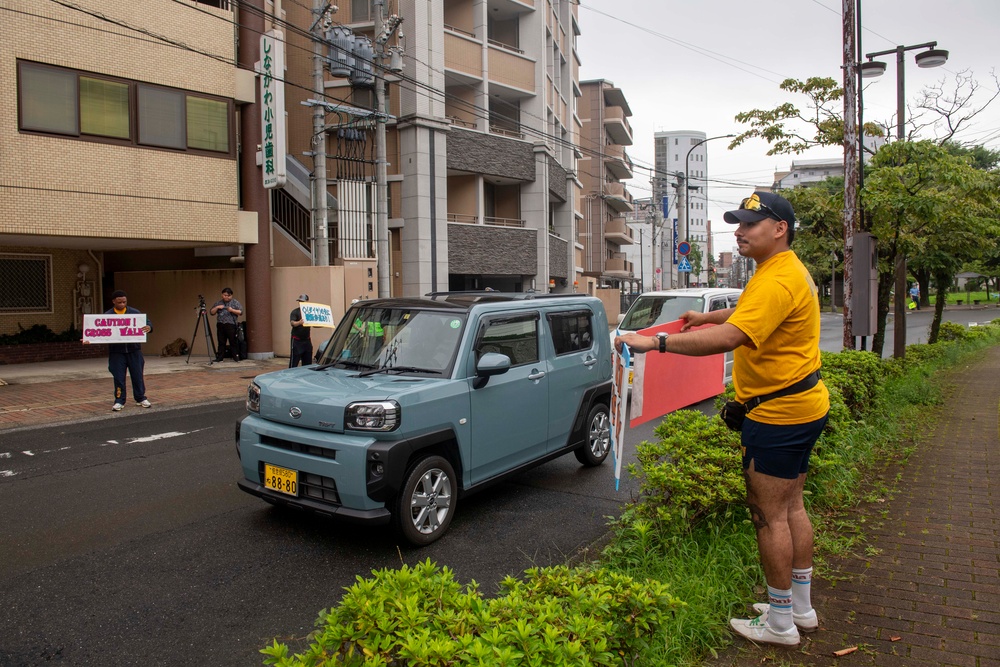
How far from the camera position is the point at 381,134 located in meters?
17.2

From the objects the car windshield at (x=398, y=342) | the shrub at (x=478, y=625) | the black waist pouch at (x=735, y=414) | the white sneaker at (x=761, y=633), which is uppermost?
the car windshield at (x=398, y=342)

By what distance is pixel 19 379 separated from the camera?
13945 mm

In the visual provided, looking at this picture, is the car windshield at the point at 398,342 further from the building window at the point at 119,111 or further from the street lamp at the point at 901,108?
the building window at the point at 119,111

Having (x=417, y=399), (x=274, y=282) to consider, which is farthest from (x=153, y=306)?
(x=417, y=399)

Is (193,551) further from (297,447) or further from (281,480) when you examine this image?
(297,447)

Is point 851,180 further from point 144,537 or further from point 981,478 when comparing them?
point 144,537

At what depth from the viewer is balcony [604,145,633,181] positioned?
48734 mm

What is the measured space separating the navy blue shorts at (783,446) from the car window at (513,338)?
265 cm

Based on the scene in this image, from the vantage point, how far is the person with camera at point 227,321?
16453 millimetres

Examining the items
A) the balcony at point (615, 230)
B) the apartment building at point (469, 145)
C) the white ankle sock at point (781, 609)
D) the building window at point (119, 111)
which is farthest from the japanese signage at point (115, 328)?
the balcony at point (615, 230)

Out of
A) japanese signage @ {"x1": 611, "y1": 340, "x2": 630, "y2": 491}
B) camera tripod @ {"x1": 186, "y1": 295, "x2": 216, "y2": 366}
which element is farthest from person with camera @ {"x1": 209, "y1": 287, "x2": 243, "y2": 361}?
japanese signage @ {"x1": 611, "y1": 340, "x2": 630, "y2": 491}

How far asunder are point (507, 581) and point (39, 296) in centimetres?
1870

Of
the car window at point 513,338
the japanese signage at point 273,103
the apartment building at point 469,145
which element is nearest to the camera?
the car window at point 513,338

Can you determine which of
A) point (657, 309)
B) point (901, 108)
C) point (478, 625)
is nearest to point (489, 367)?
point (478, 625)
